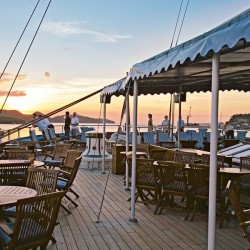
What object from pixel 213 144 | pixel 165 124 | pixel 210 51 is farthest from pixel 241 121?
pixel 210 51

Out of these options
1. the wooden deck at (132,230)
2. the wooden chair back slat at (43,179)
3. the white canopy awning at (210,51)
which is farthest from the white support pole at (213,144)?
the wooden chair back slat at (43,179)

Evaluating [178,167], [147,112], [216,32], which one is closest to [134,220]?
[178,167]

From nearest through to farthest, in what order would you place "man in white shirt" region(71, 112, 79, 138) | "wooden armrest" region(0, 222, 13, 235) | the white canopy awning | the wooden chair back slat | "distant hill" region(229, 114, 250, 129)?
the white canopy awning < "wooden armrest" region(0, 222, 13, 235) < the wooden chair back slat < "man in white shirt" region(71, 112, 79, 138) < "distant hill" region(229, 114, 250, 129)

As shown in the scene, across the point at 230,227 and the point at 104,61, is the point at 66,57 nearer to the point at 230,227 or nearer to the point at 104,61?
the point at 104,61

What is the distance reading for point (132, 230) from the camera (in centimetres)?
504

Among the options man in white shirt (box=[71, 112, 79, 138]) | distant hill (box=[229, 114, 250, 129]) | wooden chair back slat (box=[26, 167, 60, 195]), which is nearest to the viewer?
wooden chair back slat (box=[26, 167, 60, 195])

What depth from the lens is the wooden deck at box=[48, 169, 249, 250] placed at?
4.48 metres

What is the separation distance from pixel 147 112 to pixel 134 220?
13399 millimetres

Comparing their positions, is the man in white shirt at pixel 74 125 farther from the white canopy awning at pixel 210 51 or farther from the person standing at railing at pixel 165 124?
the white canopy awning at pixel 210 51

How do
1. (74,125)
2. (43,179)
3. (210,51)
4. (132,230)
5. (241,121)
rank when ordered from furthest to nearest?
(241,121)
(74,125)
(132,230)
(43,179)
(210,51)

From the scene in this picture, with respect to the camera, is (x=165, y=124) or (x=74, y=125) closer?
(x=74, y=125)

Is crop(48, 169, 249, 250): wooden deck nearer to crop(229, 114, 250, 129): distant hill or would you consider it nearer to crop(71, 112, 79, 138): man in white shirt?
crop(71, 112, 79, 138): man in white shirt

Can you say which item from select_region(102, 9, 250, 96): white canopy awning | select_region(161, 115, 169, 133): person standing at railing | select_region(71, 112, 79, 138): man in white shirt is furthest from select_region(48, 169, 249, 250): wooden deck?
select_region(161, 115, 169, 133): person standing at railing

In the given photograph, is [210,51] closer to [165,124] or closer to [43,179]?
[43,179]
